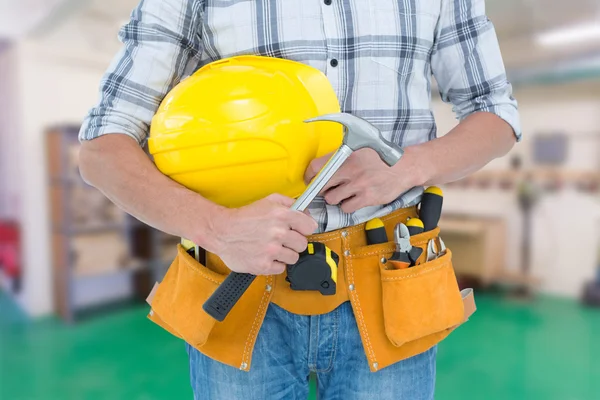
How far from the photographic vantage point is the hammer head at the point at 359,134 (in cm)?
65

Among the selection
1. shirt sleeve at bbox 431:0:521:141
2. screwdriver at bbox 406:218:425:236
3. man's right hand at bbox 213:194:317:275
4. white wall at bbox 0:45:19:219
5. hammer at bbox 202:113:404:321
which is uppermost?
shirt sleeve at bbox 431:0:521:141

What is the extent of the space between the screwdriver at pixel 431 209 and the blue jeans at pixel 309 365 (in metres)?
0.21

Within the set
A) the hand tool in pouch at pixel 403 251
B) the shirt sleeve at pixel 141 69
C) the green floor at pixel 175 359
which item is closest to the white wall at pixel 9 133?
the green floor at pixel 175 359

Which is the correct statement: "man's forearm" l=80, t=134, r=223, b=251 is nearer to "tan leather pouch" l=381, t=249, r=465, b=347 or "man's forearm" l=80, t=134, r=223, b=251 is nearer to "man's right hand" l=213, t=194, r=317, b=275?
"man's right hand" l=213, t=194, r=317, b=275

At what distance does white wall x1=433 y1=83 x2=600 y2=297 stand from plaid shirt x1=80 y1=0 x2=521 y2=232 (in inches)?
197

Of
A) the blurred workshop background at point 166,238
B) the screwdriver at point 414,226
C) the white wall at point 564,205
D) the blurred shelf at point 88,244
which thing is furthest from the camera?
the white wall at point 564,205

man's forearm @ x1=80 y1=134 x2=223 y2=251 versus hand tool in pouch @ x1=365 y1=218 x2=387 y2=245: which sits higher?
man's forearm @ x1=80 y1=134 x2=223 y2=251

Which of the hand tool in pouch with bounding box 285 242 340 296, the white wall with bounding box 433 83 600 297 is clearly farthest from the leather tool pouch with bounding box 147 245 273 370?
the white wall with bounding box 433 83 600 297

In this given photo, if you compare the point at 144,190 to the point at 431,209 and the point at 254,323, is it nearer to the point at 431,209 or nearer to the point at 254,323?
the point at 254,323

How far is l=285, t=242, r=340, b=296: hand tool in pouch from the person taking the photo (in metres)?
0.74

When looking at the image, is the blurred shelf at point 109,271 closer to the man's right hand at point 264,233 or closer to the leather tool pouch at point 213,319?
the leather tool pouch at point 213,319

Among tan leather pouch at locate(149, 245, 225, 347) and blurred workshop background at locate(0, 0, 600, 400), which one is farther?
blurred workshop background at locate(0, 0, 600, 400)

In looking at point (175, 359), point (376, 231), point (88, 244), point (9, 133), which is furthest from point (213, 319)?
point (9, 133)

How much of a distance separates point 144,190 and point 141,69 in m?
0.21
